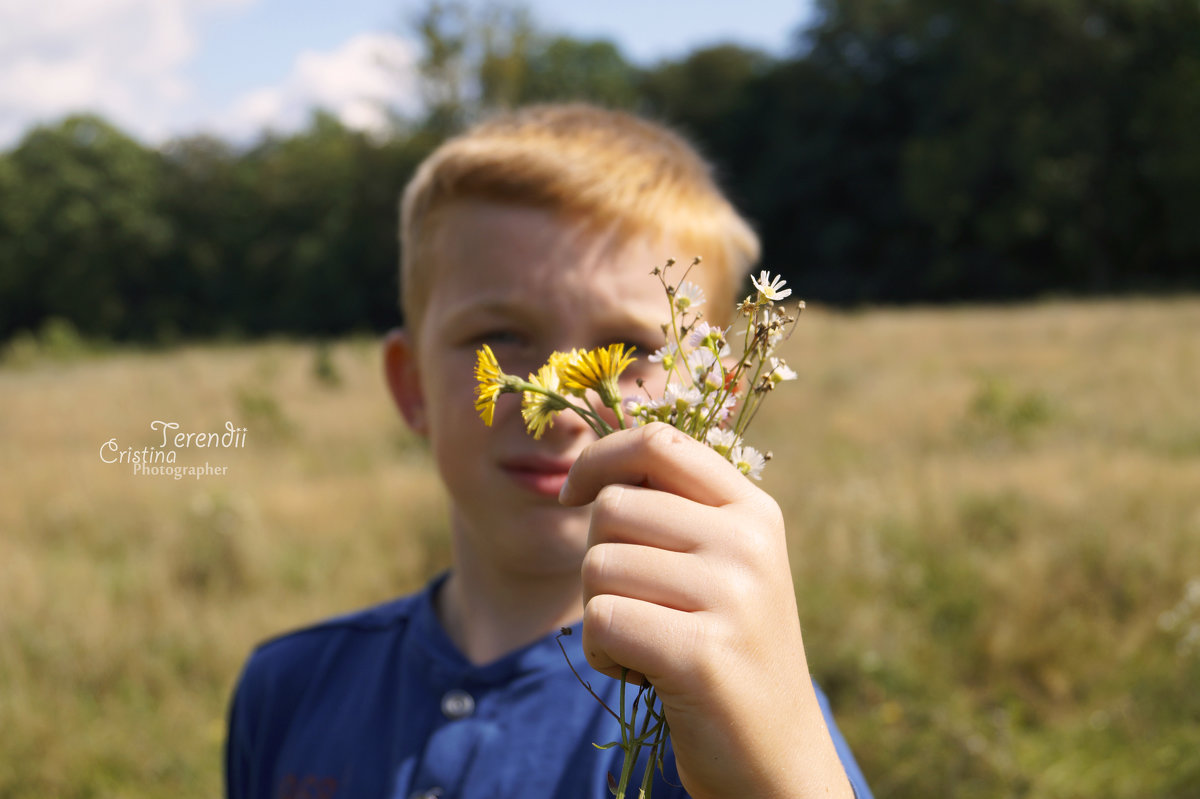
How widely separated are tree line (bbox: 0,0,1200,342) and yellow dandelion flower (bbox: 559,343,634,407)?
31.2 metres

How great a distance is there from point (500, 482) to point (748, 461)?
0.85 metres

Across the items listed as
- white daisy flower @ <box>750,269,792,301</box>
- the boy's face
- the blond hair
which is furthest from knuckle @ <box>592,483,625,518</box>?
the blond hair

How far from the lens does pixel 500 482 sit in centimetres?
155

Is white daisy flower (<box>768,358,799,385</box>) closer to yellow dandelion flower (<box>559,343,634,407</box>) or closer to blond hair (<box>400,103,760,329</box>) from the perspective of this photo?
yellow dandelion flower (<box>559,343,634,407</box>)

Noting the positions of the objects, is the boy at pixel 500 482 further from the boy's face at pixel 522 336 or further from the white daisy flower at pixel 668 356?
the white daisy flower at pixel 668 356

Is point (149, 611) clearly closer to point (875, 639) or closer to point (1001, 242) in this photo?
point (875, 639)

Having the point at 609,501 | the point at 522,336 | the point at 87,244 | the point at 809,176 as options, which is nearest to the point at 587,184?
the point at 522,336

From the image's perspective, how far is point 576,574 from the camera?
5.62 ft

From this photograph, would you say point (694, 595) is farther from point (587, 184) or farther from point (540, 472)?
point (587, 184)

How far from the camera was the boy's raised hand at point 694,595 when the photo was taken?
2.33ft

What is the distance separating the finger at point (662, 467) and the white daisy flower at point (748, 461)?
0.4 inches

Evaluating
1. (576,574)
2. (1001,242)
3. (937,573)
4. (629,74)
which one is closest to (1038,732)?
(937,573)

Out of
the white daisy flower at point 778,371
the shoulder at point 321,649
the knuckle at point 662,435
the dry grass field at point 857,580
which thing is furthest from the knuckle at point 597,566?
the dry grass field at point 857,580

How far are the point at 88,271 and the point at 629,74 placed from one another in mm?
34563
